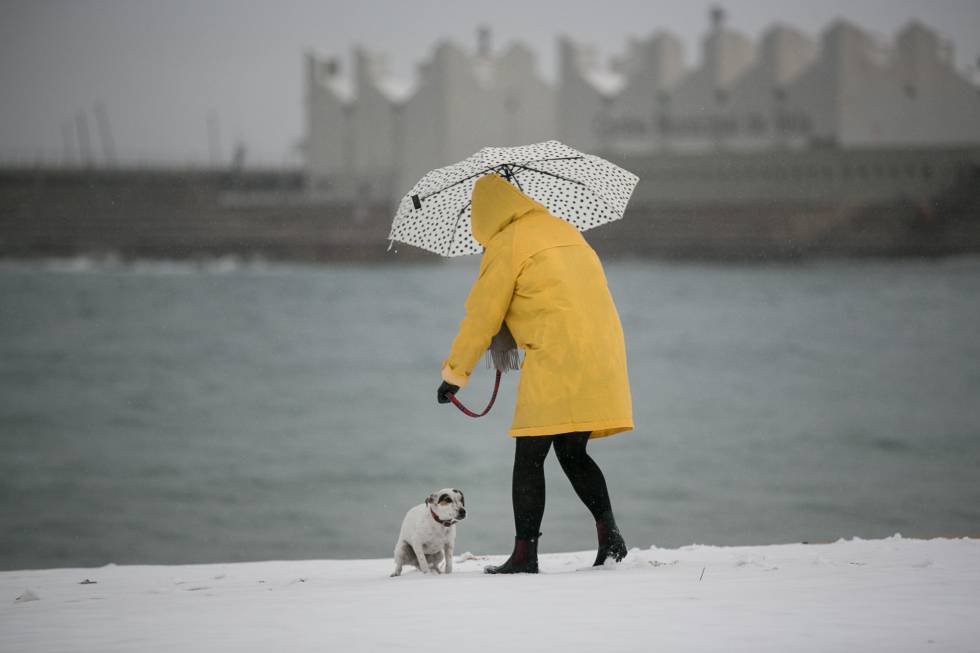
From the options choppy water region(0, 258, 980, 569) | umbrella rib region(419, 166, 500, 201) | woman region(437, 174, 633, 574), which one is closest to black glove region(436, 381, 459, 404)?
woman region(437, 174, 633, 574)

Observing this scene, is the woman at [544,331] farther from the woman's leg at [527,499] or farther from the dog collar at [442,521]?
the dog collar at [442,521]

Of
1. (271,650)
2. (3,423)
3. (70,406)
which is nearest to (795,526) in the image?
(271,650)

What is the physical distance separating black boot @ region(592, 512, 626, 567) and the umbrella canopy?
0.85 metres

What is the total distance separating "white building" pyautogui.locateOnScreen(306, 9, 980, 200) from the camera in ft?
189

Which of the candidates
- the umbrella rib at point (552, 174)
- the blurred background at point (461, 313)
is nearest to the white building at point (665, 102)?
the blurred background at point (461, 313)

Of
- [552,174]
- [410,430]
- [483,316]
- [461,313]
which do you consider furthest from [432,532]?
[461,313]

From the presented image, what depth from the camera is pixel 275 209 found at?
6600 centimetres

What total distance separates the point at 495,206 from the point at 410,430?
13.7 meters

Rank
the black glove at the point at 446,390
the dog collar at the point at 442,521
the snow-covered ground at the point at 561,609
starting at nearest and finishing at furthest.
A: the snow-covered ground at the point at 561,609 → the black glove at the point at 446,390 → the dog collar at the point at 442,521

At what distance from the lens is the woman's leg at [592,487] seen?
11.4 ft

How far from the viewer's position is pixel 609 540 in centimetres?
359

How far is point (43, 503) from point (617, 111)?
51.6m

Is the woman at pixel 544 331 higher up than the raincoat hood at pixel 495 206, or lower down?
lower down

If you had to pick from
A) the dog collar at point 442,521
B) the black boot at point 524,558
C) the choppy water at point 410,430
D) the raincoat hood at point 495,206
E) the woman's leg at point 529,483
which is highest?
the raincoat hood at point 495,206
